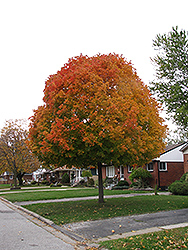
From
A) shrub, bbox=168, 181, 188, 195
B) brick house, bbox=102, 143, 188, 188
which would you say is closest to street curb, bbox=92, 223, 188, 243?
shrub, bbox=168, 181, 188, 195

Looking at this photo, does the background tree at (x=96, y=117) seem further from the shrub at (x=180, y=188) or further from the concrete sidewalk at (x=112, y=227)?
the shrub at (x=180, y=188)

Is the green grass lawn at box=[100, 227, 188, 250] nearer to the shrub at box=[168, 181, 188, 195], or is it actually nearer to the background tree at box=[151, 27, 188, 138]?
the background tree at box=[151, 27, 188, 138]

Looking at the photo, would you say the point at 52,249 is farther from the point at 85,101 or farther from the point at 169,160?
the point at 169,160

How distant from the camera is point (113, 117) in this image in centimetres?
1112

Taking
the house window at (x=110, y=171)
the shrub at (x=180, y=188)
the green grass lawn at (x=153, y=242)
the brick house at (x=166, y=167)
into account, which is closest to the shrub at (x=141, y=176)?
the brick house at (x=166, y=167)

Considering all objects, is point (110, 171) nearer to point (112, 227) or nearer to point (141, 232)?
point (112, 227)

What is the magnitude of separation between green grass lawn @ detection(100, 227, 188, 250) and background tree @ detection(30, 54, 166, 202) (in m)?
4.50

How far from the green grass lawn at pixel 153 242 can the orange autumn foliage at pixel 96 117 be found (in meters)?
4.41

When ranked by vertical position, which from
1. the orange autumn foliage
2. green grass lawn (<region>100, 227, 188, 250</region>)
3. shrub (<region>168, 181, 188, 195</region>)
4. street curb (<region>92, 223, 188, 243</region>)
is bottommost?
shrub (<region>168, 181, 188, 195</region>)

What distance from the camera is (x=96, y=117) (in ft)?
36.4

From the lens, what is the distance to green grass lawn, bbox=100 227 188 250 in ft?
20.6

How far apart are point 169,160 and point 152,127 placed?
54.6ft

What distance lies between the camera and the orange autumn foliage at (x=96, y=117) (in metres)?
11.2

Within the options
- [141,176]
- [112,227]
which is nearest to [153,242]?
[112,227]
